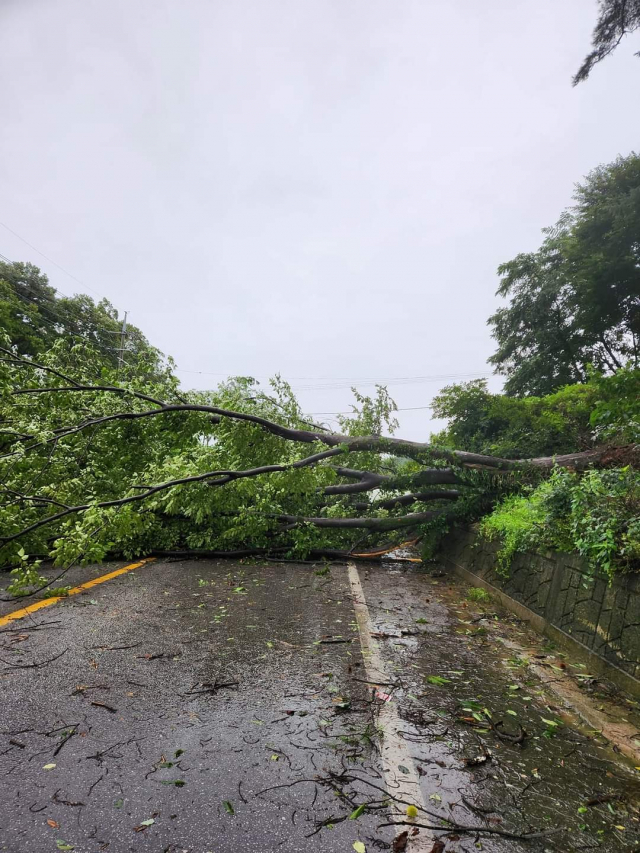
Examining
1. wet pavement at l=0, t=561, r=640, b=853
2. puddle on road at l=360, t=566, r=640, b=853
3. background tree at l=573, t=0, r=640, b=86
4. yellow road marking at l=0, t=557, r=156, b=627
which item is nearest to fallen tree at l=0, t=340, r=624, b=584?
yellow road marking at l=0, t=557, r=156, b=627

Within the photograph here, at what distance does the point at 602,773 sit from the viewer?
2.91 m

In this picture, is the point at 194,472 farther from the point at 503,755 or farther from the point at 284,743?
the point at 503,755

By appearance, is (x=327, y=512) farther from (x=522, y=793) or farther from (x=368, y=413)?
(x=522, y=793)

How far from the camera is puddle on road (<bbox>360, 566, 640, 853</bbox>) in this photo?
235 cm

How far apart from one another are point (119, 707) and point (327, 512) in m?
8.17

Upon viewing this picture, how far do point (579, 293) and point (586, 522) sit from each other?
24038 millimetres

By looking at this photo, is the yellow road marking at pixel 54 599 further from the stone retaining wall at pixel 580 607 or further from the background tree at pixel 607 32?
the background tree at pixel 607 32

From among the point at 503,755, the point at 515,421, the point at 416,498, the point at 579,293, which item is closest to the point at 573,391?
the point at 515,421

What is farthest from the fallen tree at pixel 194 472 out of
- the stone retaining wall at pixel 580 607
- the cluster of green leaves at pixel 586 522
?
the stone retaining wall at pixel 580 607

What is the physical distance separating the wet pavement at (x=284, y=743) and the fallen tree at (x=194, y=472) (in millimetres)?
1364

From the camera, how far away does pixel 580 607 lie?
516 cm

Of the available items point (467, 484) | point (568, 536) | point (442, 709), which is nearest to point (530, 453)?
point (467, 484)

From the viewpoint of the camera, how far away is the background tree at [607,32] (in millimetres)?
9812

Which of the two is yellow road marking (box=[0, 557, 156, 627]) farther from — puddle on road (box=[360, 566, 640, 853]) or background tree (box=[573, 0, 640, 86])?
background tree (box=[573, 0, 640, 86])
